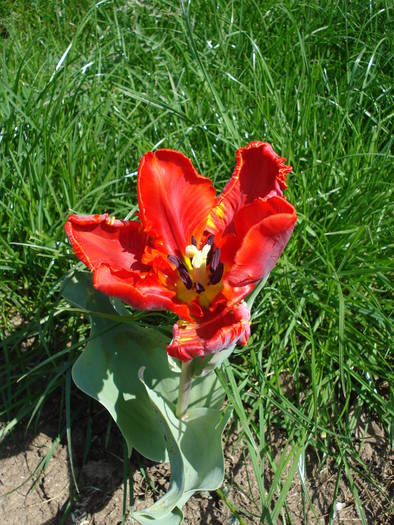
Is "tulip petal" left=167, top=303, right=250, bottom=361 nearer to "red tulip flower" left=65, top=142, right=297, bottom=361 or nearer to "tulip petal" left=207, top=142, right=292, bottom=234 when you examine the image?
"red tulip flower" left=65, top=142, right=297, bottom=361

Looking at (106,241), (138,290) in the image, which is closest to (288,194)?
(106,241)

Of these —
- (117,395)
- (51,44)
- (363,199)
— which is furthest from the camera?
(51,44)

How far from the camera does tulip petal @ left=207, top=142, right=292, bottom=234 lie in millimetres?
1044

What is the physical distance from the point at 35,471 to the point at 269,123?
42.3 inches

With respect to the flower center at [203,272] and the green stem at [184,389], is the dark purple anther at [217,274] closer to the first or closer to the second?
the flower center at [203,272]

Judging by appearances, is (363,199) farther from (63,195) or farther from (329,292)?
(63,195)

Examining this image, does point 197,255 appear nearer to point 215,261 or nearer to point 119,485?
point 215,261

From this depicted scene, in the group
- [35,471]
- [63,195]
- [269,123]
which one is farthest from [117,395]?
[269,123]

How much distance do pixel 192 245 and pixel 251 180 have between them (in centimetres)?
15

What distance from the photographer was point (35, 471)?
140cm

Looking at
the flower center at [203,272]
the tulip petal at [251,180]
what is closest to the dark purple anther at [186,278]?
the flower center at [203,272]

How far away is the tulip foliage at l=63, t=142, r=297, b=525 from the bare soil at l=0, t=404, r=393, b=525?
0.22m

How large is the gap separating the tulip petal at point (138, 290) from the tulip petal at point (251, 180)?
0.56 ft

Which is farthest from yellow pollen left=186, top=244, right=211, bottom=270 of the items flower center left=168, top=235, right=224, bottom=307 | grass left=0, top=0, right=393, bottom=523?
grass left=0, top=0, right=393, bottom=523
